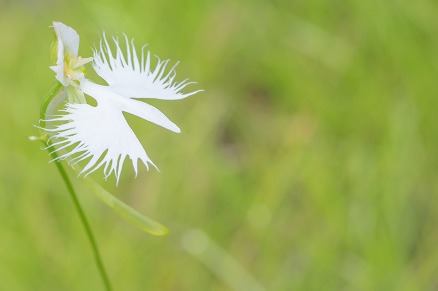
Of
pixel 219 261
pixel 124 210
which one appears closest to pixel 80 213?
pixel 124 210

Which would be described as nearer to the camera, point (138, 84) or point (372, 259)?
point (138, 84)

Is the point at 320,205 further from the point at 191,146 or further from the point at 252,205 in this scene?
the point at 191,146

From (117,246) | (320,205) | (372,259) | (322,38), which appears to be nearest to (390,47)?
(322,38)

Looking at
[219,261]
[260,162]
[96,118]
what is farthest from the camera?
[260,162]

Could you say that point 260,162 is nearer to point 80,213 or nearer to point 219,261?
point 219,261

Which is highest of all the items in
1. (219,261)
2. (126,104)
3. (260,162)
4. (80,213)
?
(126,104)

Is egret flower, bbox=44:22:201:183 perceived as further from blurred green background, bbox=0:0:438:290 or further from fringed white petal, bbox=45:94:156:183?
blurred green background, bbox=0:0:438:290
